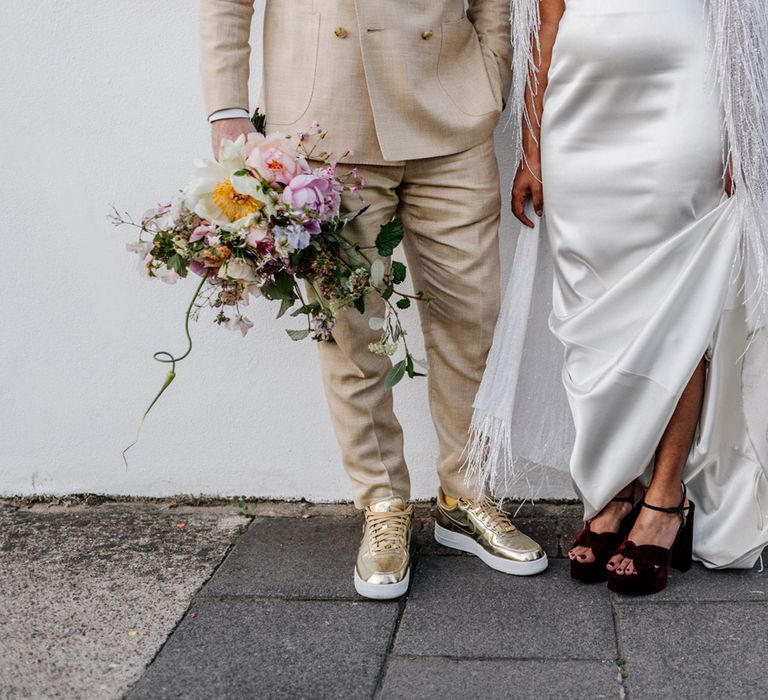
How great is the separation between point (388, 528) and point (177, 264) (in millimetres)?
873

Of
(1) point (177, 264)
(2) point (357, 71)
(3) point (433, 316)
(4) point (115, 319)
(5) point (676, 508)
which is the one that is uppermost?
(2) point (357, 71)

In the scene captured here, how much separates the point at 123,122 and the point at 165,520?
3.97 ft

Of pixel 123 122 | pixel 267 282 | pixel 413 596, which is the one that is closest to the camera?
pixel 267 282

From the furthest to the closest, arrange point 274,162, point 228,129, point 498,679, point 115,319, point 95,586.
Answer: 1. point 115,319
2. point 95,586
3. point 228,129
4. point 274,162
5. point 498,679

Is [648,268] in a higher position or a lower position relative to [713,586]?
higher

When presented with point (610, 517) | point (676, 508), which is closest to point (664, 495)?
point (676, 508)

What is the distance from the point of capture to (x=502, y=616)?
236 cm

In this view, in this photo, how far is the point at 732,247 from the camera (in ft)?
7.58

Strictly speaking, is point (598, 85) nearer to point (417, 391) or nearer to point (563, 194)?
point (563, 194)

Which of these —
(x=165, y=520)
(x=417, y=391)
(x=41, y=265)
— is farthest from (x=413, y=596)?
(x=41, y=265)

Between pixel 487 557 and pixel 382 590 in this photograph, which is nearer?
pixel 382 590

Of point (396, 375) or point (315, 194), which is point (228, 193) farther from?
point (396, 375)

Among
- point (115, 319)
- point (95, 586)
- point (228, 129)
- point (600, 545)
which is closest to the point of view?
point (228, 129)

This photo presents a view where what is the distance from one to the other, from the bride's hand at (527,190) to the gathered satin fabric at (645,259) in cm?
7
